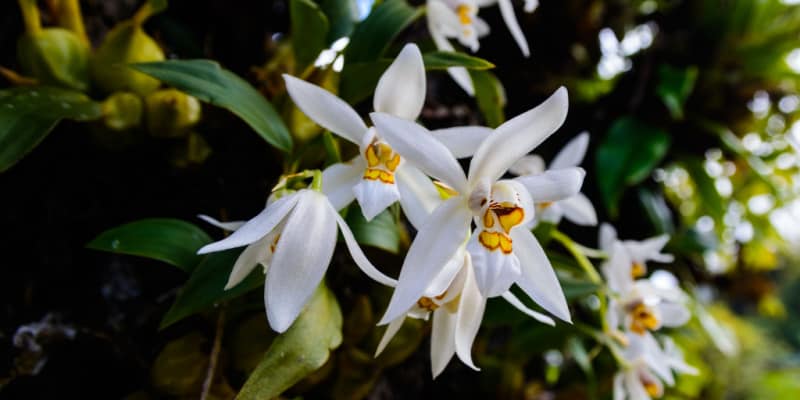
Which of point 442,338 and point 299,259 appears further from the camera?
point 442,338

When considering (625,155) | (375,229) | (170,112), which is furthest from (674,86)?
(170,112)

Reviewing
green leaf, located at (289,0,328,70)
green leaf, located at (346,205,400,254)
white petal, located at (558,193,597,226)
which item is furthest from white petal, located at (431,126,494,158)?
white petal, located at (558,193,597,226)

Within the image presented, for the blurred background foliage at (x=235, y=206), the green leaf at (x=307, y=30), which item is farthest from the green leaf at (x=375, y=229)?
the green leaf at (x=307, y=30)

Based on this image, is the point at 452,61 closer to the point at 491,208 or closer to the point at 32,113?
the point at 491,208

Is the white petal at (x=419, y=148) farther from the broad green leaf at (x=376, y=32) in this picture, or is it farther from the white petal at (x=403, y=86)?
the broad green leaf at (x=376, y=32)

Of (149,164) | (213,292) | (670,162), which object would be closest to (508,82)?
(670,162)

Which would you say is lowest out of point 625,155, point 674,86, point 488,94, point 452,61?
point 625,155
